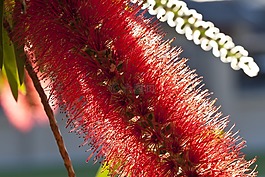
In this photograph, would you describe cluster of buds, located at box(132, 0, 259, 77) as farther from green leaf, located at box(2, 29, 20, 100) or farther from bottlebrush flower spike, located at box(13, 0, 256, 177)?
green leaf, located at box(2, 29, 20, 100)

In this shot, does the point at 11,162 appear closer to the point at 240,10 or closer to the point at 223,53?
the point at 240,10

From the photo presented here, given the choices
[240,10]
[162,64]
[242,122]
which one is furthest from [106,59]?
[240,10]

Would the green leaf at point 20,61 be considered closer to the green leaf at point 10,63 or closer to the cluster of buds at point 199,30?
the green leaf at point 10,63

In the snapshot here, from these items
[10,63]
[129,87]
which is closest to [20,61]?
[10,63]

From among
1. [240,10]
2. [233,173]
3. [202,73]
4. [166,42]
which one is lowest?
[233,173]

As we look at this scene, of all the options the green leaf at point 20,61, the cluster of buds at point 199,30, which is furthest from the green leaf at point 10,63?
the cluster of buds at point 199,30

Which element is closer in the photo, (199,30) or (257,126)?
(199,30)

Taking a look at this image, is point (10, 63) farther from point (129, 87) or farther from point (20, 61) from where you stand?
point (129, 87)
